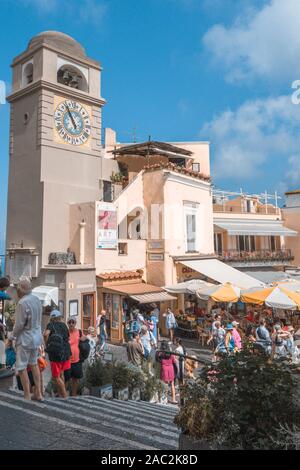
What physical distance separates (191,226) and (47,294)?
10233 millimetres

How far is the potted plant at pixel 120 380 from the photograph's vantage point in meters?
7.84

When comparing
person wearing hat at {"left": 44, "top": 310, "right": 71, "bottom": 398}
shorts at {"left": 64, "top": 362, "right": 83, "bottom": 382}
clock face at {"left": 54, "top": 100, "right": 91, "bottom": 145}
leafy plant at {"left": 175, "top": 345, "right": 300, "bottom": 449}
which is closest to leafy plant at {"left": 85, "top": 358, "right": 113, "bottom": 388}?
shorts at {"left": 64, "top": 362, "right": 83, "bottom": 382}

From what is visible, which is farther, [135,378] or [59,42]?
[59,42]

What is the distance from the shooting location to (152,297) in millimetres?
18734

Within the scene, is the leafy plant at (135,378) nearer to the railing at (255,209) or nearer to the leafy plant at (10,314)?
the leafy plant at (10,314)

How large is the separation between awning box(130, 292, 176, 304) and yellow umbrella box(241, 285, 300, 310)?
4.73 metres

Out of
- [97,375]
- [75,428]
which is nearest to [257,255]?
[97,375]

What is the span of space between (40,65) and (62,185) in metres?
6.46

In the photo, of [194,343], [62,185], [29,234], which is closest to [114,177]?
[62,185]

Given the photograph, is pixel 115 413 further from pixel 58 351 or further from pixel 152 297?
pixel 152 297

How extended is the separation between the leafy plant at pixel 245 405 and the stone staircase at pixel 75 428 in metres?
0.49

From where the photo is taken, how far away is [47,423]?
14.8 feet

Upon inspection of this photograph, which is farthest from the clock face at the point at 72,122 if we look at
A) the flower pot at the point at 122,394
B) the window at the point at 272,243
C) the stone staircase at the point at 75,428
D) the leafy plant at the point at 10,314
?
the window at the point at 272,243

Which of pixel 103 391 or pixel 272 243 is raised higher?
pixel 272 243
